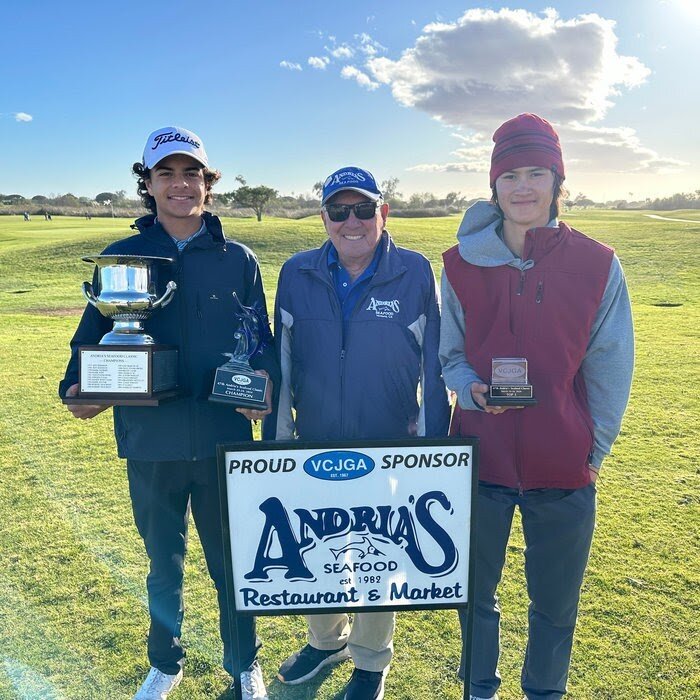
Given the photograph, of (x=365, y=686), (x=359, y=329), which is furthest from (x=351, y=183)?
(x=365, y=686)

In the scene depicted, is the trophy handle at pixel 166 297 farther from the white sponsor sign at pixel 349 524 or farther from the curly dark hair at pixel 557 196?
the curly dark hair at pixel 557 196

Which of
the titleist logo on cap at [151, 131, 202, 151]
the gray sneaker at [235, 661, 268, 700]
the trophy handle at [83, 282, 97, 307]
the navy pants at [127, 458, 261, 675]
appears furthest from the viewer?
the gray sneaker at [235, 661, 268, 700]

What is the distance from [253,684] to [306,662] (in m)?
0.30

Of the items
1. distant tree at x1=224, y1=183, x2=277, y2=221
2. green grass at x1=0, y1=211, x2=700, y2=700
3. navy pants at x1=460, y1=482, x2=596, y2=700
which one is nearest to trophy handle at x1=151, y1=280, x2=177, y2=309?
navy pants at x1=460, y1=482, x2=596, y2=700

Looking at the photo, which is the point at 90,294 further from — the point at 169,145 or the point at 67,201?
the point at 67,201

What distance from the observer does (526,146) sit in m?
2.30

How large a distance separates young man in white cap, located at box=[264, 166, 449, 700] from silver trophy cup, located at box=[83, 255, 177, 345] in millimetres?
581

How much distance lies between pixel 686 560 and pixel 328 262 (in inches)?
125

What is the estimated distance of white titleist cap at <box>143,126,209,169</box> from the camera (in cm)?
251

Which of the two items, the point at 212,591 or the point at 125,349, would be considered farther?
the point at 212,591

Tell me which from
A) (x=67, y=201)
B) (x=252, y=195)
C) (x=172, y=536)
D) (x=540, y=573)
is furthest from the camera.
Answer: (x=67, y=201)

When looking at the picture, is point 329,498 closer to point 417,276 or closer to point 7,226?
point 417,276

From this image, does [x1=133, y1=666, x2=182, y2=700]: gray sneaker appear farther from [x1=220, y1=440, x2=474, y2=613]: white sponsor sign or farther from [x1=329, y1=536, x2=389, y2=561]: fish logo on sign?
[x1=329, y1=536, x2=389, y2=561]: fish logo on sign

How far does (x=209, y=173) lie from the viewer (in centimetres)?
274
